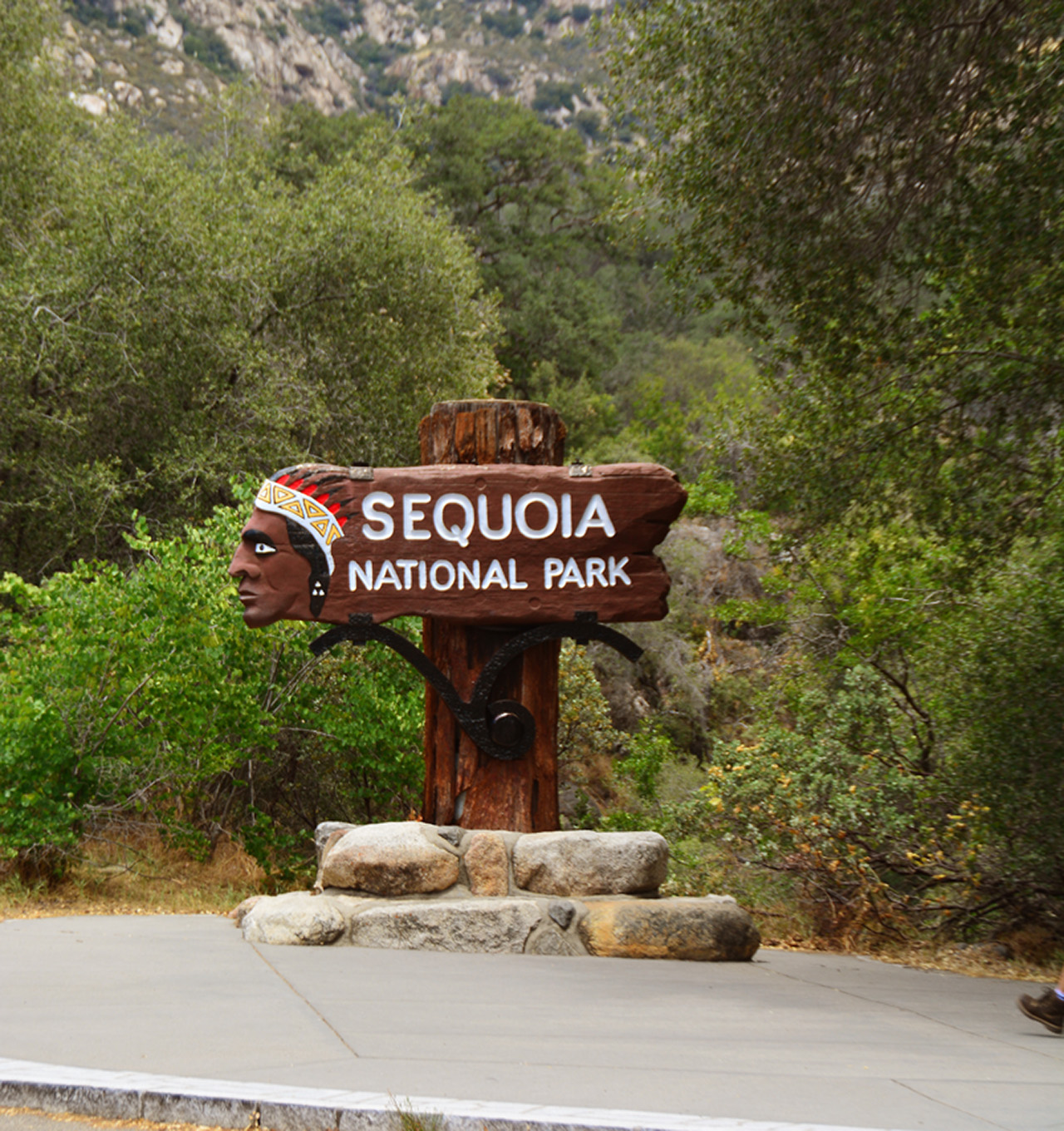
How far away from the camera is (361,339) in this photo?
57.3 ft

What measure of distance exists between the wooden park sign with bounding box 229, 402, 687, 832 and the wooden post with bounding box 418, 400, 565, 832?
0.6 inches

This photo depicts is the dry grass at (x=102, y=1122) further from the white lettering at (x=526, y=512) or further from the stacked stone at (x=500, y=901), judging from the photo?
the white lettering at (x=526, y=512)

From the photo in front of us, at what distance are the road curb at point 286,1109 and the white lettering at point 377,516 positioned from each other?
4.05m

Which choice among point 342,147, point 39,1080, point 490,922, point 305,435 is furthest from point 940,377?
point 342,147

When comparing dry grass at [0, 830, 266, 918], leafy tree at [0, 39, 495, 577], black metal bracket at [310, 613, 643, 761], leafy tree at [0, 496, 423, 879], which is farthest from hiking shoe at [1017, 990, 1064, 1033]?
leafy tree at [0, 39, 495, 577]

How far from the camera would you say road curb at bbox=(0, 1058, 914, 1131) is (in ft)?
9.90

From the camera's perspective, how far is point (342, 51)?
334ft

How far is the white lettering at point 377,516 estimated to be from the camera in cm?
711

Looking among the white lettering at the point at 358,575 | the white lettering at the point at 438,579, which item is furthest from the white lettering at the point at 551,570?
the white lettering at the point at 358,575

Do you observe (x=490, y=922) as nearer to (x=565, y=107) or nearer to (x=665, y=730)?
(x=665, y=730)

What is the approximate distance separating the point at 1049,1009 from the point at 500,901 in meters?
2.87

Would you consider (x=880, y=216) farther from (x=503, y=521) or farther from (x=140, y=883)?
(x=140, y=883)

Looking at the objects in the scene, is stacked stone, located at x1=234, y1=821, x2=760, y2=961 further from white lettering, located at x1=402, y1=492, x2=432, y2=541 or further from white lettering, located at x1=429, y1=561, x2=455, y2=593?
white lettering, located at x1=402, y1=492, x2=432, y2=541

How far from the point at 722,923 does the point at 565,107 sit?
9386 cm
